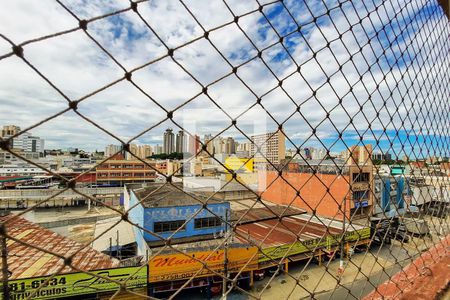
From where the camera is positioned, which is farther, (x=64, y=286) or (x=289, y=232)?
(x=289, y=232)

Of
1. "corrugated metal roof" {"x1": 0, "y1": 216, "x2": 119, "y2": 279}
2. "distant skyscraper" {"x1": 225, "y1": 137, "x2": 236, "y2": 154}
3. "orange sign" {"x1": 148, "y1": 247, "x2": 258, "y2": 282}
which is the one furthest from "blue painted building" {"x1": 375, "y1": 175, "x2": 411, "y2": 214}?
"distant skyscraper" {"x1": 225, "y1": 137, "x2": 236, "y2": 154}

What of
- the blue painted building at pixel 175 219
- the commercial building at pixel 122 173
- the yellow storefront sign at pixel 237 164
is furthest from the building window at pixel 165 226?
the commercial building at pixel 122 173

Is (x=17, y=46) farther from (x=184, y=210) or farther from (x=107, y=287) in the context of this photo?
(x=184, y=210)

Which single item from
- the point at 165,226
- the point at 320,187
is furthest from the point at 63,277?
the point at 320,187

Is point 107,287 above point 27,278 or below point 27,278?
below

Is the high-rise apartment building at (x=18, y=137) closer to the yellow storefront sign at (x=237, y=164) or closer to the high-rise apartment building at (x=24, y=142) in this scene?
the high-rise apartment building at (x=24, y=142)

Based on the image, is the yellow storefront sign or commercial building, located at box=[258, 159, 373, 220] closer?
the yellow storefront sign

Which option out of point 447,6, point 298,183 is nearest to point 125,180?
point 298,183

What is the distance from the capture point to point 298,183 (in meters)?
11.1

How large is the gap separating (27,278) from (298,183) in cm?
963

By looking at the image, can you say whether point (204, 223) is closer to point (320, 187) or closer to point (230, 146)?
point (230, 146)

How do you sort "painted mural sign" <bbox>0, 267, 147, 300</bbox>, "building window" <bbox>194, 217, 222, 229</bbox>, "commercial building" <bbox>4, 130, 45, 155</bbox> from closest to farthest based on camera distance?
"commercial building" <bbox>4, 130, 45, 155</bbox> < "painted mural sign" <bbox>0, 267, 147, 300</bbox> < "building window" <bbox>194, 217, 222, 229</bbox>

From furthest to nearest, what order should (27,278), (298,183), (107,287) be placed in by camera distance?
(298,183)
(107,287)
(27,278)

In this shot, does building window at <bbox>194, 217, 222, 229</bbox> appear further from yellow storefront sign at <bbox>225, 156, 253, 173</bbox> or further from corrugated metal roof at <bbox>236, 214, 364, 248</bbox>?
yellow storefront sign at <bbox>225, 156, 253, 173</bbox>
